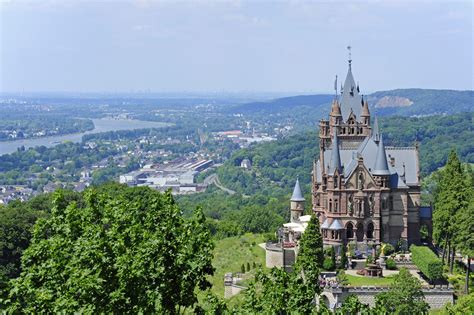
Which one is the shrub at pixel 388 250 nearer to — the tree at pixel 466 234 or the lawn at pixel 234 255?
the tree at pixel 466 234

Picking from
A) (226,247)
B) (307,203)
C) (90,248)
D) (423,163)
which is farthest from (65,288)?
(423,163)

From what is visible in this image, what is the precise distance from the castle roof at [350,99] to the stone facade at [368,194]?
3558 mm

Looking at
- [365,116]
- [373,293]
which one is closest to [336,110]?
[365,116]

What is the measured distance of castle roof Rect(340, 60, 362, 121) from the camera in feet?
249

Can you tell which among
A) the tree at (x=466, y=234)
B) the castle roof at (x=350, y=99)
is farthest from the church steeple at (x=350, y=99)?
the tree at (x=466, y=234)

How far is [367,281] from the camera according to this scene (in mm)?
58094

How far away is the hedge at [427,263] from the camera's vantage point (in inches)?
2248

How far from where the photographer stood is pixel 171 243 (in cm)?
3097

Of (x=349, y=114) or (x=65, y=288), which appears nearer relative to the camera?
(x=65, y=288)

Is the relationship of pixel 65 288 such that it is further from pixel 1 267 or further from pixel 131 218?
pixel 1 267

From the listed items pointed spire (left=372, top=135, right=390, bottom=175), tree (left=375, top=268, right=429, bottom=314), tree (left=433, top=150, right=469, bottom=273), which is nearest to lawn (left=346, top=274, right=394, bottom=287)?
tree (left=375, top=268, right=429, bottom=314)

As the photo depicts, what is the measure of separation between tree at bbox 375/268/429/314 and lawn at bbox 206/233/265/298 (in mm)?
16523

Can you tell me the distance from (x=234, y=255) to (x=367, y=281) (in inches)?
700

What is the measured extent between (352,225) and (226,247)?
14625 mm
